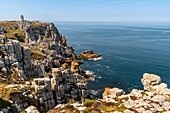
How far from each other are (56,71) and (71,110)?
2876 cm

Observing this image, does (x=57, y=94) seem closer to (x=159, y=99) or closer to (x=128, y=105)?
(x=128, y=105)

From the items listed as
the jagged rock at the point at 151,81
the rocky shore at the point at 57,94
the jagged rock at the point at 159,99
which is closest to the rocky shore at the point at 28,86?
the rocky shore at the point at 57,94

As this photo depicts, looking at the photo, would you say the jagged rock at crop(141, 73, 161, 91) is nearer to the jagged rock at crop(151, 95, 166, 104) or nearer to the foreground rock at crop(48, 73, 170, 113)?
the foreground rock at crop(48, 73, 170, 113)

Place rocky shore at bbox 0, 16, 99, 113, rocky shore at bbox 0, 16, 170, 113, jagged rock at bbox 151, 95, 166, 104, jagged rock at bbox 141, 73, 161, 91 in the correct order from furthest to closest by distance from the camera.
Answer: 1. jagged rock at bbox 141, 73, 161, 91
2. rocky shore at bbox 0, 16, 99, 113
3. jagged rock at bbox 151, 95, 166, 104
4. rocky shore at bbox 0, 16, 170, 113

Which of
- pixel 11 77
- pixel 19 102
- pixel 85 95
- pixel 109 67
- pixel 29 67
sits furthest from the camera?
pixel 109 67

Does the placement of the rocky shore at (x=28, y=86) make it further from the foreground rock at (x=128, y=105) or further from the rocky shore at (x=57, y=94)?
the foreground rock at (x=128, y=105)

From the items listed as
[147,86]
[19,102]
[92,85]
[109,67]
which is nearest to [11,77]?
[19,102]

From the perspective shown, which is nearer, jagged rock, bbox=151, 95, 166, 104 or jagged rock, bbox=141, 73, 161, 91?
jagged rock, bbox=151, 95, 166, 104

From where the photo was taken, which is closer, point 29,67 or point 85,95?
point 85,95

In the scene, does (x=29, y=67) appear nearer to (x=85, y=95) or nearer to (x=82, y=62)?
(x=85, y=95)

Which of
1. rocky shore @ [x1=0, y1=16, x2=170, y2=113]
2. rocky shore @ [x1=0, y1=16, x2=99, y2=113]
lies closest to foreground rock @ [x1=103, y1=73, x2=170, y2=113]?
rocky shore @ [x1=0, y1=16, x2=170, y2=113]

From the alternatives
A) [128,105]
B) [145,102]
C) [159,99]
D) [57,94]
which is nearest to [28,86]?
[57,94]

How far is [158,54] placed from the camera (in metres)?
175

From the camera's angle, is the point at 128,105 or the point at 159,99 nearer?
the point at 128,105
